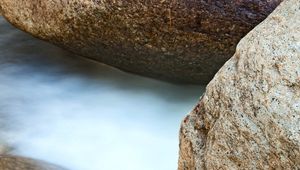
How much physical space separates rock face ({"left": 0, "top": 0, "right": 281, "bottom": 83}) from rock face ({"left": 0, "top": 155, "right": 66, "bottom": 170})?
1014 millimetres

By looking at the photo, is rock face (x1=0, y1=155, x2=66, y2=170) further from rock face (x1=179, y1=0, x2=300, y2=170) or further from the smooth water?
rock face (x1=179, y1=0, x2=300, y2=170)

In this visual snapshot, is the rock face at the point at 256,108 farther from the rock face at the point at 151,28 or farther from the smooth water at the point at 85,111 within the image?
the smooth water at the point at 85,111

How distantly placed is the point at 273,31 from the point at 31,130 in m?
2.35

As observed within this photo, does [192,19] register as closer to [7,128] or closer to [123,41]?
[123,41]

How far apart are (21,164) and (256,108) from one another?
1879 mm

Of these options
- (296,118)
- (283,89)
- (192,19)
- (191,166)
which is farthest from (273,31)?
(192,19)

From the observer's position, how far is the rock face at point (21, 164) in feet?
10.7

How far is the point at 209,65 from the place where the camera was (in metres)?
3.75

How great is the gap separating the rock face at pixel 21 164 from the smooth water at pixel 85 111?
5.2 inches

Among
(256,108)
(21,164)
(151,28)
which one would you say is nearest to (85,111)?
(21,164)

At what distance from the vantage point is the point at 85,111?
422 cm

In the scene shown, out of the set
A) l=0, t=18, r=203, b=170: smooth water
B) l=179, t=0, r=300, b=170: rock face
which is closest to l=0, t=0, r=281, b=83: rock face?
l=0, t=18, r=203, b=170: smooth water

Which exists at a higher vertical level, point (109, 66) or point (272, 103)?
point (109, 66)

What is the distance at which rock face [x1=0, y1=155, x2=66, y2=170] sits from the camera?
327cm
